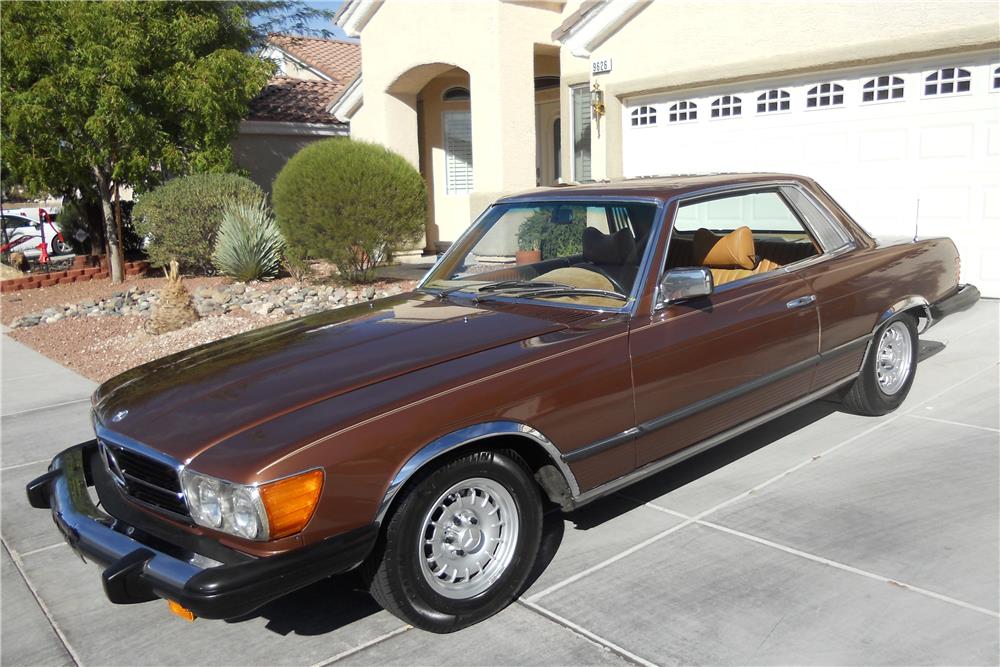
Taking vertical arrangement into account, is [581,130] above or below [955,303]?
above

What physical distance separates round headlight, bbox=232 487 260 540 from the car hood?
26cm

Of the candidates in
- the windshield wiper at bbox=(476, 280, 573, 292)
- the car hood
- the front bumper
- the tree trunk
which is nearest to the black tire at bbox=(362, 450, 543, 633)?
the front bumper

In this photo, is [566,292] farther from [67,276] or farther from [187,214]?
[67,276]

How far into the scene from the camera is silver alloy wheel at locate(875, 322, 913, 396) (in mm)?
5699

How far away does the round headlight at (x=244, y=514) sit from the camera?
293 cm

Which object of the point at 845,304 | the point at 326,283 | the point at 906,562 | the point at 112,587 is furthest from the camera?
the point at 326,283

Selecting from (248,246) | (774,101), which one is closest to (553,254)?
(774,101)

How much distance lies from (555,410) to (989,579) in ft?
6.24

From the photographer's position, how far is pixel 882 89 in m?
9.12

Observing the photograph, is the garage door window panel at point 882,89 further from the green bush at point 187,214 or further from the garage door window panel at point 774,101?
the green bush at point 187,214

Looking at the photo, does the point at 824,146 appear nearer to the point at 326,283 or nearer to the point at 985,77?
the point at 985,77

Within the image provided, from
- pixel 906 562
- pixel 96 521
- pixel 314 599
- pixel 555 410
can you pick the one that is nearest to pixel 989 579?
pixel 906 562

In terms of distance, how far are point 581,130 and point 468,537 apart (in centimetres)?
1069

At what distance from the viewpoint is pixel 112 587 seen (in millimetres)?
2984
